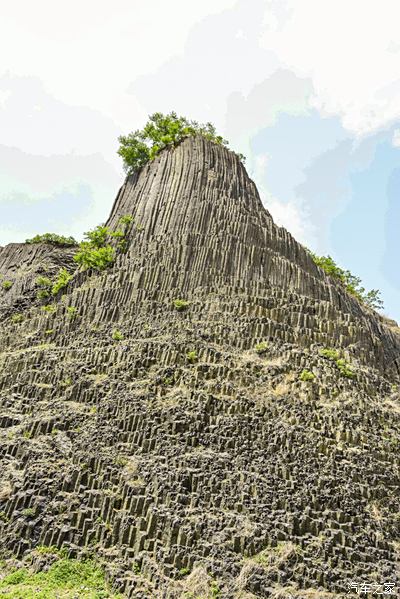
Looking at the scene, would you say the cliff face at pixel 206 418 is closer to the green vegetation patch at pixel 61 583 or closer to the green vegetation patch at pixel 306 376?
the green vegetation patch at pixel 306 376

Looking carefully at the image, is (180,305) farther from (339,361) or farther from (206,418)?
(339,361)

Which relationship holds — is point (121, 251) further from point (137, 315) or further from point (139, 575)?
point (139, 575)

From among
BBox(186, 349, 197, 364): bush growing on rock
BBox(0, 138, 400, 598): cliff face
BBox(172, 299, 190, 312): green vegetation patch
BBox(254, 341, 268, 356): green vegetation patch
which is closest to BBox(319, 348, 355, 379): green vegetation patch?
BBox(0, 138, 400, 598): cliff face

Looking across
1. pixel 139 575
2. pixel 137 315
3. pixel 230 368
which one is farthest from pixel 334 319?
pixel 139 575

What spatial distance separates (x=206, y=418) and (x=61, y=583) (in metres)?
6.64

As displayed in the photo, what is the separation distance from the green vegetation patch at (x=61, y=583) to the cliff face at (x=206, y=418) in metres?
0.49

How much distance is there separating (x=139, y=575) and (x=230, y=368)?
319 inches

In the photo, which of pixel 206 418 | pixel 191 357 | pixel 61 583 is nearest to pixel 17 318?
pixel 191 357

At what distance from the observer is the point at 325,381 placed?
18672mm

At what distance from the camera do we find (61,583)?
12930mm

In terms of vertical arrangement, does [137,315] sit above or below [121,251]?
below

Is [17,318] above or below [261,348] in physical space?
above

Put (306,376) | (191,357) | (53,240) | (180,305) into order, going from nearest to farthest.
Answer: (306,376) < (191,357) < (180,305) < (53,240)

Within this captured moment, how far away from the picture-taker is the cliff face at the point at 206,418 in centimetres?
1338
